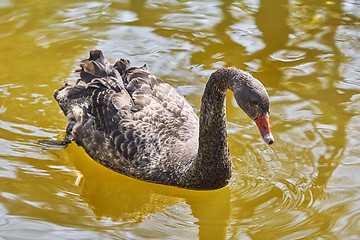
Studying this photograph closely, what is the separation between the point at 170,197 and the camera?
5371mm

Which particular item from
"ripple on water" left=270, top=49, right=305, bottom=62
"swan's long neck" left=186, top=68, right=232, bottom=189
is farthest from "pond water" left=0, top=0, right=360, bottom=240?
"swan's long neck" left=186, top=68, right=232, bottom=189

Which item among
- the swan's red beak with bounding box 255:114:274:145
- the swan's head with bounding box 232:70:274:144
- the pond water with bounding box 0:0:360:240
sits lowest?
the pond water with bounding box 0:0:360:240

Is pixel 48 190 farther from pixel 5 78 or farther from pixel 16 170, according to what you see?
pixel 5 78

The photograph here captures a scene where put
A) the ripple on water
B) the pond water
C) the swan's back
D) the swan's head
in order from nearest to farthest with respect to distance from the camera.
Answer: the swan's head < the pond water < the swan's back < the ripple on water

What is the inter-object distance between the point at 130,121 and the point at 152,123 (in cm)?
19

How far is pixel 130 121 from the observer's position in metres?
5.59

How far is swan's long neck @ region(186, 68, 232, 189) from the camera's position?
5.09 m

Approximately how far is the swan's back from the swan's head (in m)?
0.91

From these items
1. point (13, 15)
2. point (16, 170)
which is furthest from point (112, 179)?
point (13, 15)

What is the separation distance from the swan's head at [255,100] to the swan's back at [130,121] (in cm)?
91

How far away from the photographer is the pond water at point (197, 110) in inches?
197

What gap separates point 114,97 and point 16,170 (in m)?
1.04

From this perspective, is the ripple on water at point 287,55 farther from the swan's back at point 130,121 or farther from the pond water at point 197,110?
the swan's back at point 130,121

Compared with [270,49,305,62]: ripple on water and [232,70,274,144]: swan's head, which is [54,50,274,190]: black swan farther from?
[270,49,305,62]: ripple on water
